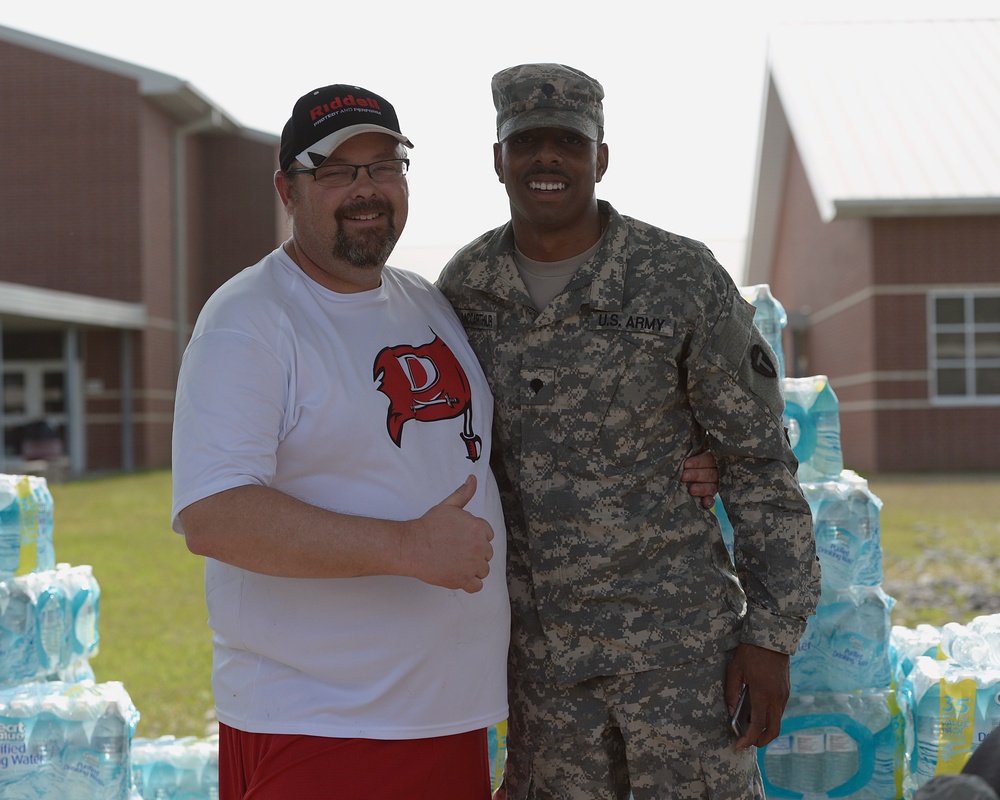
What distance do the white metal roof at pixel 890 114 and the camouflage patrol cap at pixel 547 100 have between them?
642 inches

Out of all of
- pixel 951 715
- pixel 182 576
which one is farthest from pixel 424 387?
pixel 182 576

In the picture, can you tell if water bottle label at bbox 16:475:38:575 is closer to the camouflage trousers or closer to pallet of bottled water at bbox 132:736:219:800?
pallet of bottled water at bbox 132:736:219:800

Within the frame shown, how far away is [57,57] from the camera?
2458 cm

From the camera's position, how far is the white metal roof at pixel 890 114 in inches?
718

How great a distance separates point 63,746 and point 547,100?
251 centimetres

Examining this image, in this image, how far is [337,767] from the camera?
2.30 metres

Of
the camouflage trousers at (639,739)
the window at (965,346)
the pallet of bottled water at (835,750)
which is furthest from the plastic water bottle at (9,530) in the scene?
the window at (965,346)

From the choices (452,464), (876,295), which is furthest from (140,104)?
(452,464)

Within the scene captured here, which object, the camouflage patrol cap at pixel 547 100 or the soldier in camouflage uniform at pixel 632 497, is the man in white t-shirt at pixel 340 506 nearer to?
the soldier in camouflage uniform at pixel 632 497

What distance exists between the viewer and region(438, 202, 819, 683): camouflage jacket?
262 centimetres

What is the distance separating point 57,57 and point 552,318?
25.2 m

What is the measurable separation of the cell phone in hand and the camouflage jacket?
4.9 inches

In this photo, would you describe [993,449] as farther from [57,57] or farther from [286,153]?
[57,57]

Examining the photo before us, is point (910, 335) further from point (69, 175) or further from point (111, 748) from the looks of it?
point (69, 175)
